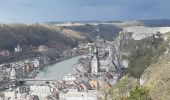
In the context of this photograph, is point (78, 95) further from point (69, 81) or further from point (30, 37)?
point (30, 37)

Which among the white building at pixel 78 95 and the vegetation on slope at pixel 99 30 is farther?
the vegetation on slope at pixel 99 30

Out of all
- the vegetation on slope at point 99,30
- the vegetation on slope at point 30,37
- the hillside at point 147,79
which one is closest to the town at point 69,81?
the hillside at point 147,79

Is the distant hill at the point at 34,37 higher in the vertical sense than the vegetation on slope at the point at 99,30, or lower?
higher

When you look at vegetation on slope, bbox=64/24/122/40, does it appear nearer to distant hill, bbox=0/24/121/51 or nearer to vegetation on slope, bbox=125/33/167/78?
distant hill, bbox=0/24/121/51

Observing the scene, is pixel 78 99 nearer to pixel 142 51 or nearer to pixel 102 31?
pixel 142 51

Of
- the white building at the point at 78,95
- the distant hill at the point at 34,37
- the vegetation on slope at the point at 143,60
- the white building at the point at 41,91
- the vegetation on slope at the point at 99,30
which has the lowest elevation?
the vegetation on slope at the point at 99,30

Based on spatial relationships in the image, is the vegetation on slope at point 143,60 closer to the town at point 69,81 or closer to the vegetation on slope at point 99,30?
the town at point 69,81

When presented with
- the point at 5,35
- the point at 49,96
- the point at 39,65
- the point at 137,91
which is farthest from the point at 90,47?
the point at 137,91

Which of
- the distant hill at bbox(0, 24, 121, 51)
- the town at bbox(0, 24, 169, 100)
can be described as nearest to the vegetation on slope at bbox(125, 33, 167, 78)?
the town at bbox(0, 24, 169, 100)

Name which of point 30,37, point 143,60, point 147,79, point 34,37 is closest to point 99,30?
point 34,37

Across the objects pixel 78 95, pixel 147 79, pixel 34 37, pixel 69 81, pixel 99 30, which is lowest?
pixel 99 30

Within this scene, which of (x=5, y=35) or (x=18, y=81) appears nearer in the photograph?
(x=18, y=81)
